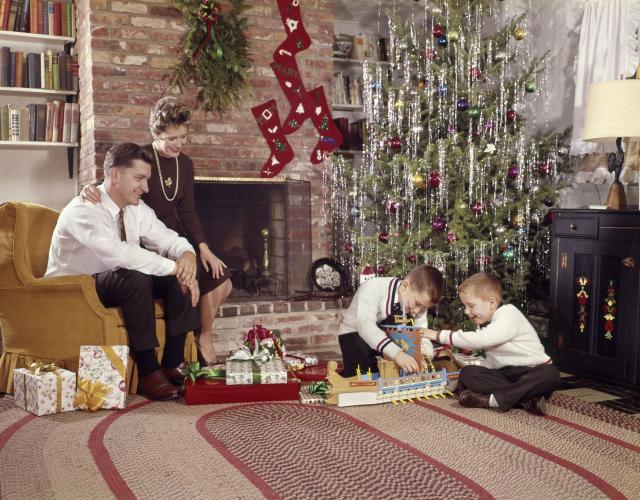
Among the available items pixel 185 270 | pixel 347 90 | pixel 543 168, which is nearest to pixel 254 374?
pixel 185 270

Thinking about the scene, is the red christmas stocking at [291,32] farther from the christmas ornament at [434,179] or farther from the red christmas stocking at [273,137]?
the christmas ornament at [434,179]

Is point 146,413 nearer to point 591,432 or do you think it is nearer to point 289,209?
point 591,432

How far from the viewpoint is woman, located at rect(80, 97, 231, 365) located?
3350 millimetres

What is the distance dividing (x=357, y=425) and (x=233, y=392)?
60 cm

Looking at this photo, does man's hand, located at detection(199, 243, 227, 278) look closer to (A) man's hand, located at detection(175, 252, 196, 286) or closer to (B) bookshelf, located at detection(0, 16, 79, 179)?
(A) man's hand, located at detection(175, 252, 196, 286)

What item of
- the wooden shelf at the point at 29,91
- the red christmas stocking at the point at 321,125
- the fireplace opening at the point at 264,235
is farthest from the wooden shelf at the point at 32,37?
the red christmas stocking at the point at 321,125

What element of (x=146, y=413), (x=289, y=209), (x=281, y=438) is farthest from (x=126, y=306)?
(x=289, y=209)

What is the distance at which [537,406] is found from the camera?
2670 mm

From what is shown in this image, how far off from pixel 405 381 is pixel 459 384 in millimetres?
263

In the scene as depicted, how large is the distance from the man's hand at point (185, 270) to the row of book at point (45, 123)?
1.86 metres

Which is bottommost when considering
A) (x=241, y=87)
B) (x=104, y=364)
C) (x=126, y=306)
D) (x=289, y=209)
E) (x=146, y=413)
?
(x=146, y=413)

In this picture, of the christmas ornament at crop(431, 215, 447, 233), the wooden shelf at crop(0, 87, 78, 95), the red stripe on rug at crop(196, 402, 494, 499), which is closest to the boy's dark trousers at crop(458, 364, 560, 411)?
the red stripe on rug at crop(196, 402, 494, 499)

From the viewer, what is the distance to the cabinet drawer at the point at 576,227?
10.9ft

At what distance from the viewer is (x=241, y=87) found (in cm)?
425
